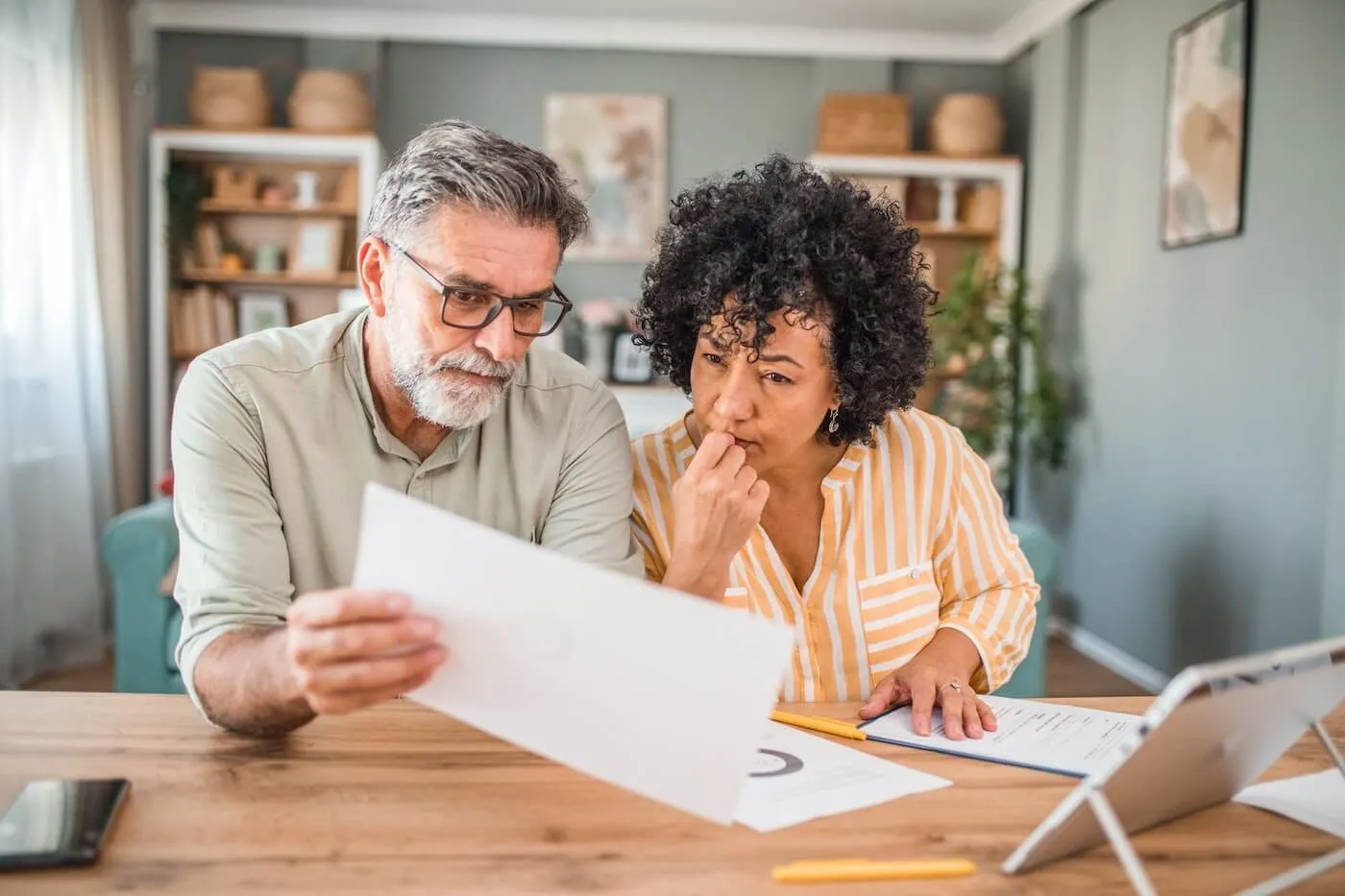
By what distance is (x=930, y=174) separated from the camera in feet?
18.2

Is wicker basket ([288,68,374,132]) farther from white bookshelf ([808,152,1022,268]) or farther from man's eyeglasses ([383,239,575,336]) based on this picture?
man's eyeglasses ([383,239,575,336])

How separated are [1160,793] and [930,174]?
200 inches

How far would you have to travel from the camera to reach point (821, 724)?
1146 mm

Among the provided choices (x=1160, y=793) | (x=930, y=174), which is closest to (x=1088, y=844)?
(x=1160, y=793)

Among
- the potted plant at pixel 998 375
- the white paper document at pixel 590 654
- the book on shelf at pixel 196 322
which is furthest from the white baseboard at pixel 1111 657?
the book on shelf at pixel 196 322

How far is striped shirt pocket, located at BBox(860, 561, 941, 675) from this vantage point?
1514 mm

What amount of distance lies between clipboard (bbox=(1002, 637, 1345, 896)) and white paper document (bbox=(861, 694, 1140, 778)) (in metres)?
0.14

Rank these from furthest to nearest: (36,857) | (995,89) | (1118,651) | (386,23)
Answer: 1. (995,89)
2. (386,23)
3. (1118,651)
4. (36,857)

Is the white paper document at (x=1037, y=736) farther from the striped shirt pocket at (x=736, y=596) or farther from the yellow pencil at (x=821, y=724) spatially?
the striped shirt pocket at (x=736, y=596)

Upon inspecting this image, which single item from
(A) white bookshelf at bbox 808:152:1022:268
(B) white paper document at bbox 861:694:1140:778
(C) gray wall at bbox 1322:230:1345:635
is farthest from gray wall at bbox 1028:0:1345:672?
(B) white paper document at bbox 861:694:1140:778

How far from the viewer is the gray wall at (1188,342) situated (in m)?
3.15

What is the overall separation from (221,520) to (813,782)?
724 millimetres

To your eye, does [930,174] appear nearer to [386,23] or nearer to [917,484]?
[386,23]

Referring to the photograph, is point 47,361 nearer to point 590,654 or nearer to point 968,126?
point 590,654
